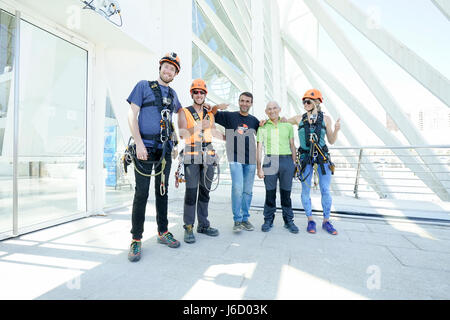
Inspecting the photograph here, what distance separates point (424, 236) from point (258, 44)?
31.7ft

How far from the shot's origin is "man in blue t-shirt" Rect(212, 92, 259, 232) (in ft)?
10.2

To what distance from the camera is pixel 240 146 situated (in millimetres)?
3109

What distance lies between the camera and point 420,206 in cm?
391

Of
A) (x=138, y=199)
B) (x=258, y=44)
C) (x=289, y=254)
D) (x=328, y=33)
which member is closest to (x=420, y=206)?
(x=289, y=254)

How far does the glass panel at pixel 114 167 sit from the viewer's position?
15.1 ft

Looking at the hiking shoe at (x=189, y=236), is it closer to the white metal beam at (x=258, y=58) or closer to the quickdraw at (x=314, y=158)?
the quickdraw at (x=314, y=158)

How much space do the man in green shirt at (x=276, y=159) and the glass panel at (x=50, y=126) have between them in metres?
2.96

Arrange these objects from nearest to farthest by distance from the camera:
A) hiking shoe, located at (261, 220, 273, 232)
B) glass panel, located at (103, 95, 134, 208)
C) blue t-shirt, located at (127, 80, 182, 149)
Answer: blue t-shirt, located at (127, 80, 182, 149) → hiking shoe, located at (261, 220, 273, 232) → glass panel, located at (103, 95, 134, 208)

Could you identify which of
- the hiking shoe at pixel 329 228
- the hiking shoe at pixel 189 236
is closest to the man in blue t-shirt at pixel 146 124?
the hiking shoe at pixel 189 236

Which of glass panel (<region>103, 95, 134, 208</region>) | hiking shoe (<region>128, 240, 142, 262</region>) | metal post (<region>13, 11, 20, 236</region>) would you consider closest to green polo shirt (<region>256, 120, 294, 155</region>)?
hiking shoe (<region>128, 240, 142, 262</region>)

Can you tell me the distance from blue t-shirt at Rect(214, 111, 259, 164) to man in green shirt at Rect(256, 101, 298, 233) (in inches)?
5.8

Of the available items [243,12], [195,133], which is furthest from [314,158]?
[243,12]

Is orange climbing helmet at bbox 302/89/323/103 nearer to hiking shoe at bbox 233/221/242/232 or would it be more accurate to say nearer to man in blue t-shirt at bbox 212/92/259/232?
man in blue t-shirt at bbox 212/92/259/232

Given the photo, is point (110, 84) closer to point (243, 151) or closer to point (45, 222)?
point (45, 222)
